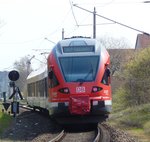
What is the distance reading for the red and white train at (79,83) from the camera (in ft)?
66.7

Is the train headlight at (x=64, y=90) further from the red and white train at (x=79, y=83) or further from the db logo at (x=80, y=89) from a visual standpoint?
the db logo at (x=80, y=89)

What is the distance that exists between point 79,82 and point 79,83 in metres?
0.04

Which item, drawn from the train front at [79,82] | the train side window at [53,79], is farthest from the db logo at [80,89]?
the train side window at [53,79]

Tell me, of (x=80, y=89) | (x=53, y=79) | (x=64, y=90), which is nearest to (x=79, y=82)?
(x=80, y=89)

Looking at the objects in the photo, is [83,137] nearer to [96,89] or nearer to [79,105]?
[79,105]

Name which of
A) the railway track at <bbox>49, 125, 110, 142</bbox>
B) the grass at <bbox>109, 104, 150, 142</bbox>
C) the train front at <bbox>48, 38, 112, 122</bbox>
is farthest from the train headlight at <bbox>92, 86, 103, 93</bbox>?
the grass at <bbox>109, 104, 150, 142</bbox>

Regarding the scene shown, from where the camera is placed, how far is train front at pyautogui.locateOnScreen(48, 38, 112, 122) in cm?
2034

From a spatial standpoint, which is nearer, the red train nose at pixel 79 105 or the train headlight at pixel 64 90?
the red train nose at pixel 79 105

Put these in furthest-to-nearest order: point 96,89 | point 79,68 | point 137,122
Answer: point 137,122 < point 79,68 < point 96,89

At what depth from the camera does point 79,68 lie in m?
20.8

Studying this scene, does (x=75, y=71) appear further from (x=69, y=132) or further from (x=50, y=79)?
(x=69, y=132)

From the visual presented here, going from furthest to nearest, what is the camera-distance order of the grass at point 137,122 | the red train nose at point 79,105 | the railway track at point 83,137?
the grass at point 137,122
the red train nose at point 79,105
the railway track at point 83,137

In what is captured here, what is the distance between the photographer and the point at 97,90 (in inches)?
809

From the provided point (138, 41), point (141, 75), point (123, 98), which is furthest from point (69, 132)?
point (138, 41)
